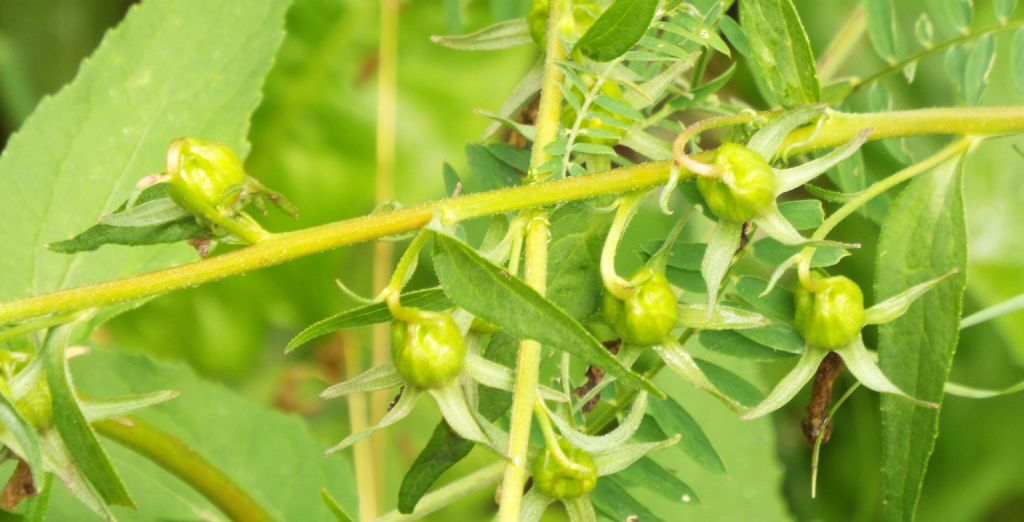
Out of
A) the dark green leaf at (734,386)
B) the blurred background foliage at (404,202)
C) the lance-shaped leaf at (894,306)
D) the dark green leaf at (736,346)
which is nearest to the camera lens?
the lance-shaped leaf at (894,306)

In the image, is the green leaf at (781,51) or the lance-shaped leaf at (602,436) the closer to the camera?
the lance-shaped leaf at (602,436)

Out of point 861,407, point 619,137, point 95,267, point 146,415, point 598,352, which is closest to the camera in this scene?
point 598,352

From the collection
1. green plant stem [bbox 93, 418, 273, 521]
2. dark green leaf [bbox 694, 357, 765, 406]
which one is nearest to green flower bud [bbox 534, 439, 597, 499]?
dark green leaf [bbox 694, 357, 765, 406]

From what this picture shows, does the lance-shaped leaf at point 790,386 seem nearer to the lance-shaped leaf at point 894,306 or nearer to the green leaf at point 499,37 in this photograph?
the lance-shaped leaf at point 894,306

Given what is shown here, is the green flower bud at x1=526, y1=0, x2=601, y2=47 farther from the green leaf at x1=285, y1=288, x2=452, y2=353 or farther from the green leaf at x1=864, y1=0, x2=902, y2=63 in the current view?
the green leaf at x1=864, y1=0, x2=902, y2=63

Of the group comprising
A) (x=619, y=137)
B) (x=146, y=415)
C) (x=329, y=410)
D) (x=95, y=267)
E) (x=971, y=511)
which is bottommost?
(x=971, y=511)

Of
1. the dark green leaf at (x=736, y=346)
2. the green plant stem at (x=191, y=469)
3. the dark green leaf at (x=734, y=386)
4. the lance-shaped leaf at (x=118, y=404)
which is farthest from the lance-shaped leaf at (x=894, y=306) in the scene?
the green plant stem at (x=191, y=469)

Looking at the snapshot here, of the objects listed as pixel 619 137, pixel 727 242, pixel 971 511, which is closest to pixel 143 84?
pixel 619 137

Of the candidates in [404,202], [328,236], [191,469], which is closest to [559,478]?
[328,236]

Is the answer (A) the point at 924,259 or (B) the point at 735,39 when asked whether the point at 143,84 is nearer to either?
(B) the point at 735,39
